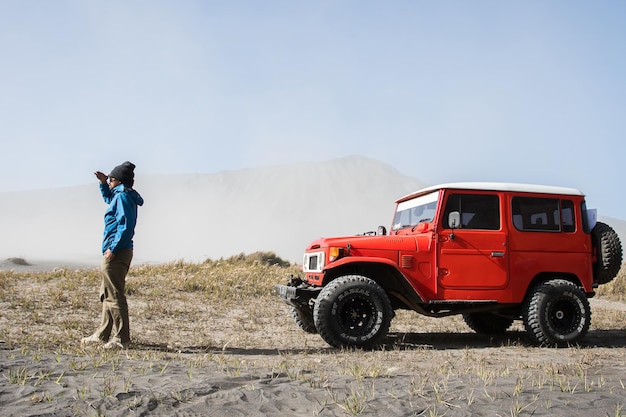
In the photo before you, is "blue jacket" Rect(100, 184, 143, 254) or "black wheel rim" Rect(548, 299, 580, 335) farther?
"black wheel rim" Rect(548, 299, 580, 335)

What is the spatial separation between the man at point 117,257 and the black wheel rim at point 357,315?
266 centimetres

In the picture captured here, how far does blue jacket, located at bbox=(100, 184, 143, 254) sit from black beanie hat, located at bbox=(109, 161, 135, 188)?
0.26 ft

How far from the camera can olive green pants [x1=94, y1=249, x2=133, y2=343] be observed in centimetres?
639

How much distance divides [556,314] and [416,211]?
2430mm

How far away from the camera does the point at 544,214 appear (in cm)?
800

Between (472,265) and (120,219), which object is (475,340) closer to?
(472,265)

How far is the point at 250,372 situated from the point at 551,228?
5231mm

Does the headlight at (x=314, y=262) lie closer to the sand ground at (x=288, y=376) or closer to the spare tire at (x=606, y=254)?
the sand ground at (x=288, y=376)

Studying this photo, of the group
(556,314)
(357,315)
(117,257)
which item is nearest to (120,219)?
(117,257)

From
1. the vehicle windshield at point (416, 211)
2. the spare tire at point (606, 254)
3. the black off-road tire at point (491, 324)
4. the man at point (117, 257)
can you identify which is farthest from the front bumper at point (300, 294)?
the spare tire at point (606, 254)

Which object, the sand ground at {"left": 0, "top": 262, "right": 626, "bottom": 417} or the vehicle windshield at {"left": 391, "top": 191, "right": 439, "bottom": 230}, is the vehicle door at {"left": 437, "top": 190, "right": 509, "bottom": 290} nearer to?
the vehicle windshield at {"left": 391, "top": 191, "right": 439, "bottom": 230}

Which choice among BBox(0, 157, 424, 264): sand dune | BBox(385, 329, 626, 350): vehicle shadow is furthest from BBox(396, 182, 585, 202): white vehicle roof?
BBox(0, 157, 424, 264): sand dune

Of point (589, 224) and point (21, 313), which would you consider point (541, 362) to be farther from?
point (21, 313)

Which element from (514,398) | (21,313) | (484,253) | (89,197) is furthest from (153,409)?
(89,197)
